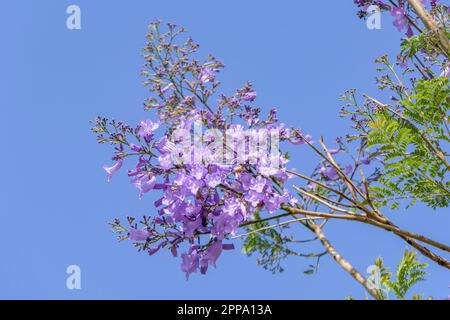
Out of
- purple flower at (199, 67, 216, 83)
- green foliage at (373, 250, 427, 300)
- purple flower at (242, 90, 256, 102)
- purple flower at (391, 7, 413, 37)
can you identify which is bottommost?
green foliage at (373, 250, 427, 300)

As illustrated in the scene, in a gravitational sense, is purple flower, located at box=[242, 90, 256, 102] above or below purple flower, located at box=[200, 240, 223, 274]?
above

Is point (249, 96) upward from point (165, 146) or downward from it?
upward

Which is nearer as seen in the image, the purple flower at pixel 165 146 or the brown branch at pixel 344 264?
the purple flower at pixel 165 146

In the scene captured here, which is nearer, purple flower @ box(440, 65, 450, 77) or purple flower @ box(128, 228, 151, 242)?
purple flower @ box(128, 228, 151, 242)

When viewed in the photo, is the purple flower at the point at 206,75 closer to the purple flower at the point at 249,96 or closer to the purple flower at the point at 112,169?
the purple flower at the point at 249,96

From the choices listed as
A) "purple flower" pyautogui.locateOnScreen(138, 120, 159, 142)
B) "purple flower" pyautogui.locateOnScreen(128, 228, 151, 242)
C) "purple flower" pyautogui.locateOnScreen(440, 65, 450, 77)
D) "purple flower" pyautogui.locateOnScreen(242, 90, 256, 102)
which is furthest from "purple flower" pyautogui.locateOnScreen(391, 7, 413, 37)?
"purple flower" pyautogui.locateOnScreen(128, 228, 151, 242)

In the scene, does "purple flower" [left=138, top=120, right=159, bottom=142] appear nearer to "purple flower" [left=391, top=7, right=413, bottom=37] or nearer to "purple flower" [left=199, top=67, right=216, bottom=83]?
"purple flower" [left=199, top=67, right=216, bottom=83]

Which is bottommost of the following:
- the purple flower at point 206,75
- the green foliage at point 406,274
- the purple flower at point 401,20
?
the green foliage at point 406,274

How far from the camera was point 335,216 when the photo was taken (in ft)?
11.0

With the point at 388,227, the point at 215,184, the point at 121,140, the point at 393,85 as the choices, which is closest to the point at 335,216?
the point at 388,227

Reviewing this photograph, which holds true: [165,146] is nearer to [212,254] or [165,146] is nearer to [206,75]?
[212,254]

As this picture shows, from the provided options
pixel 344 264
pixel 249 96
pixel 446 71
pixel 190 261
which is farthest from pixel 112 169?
pixel 446 71

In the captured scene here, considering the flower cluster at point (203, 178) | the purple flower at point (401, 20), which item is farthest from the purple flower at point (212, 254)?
the purple flower at point (401, 20)
